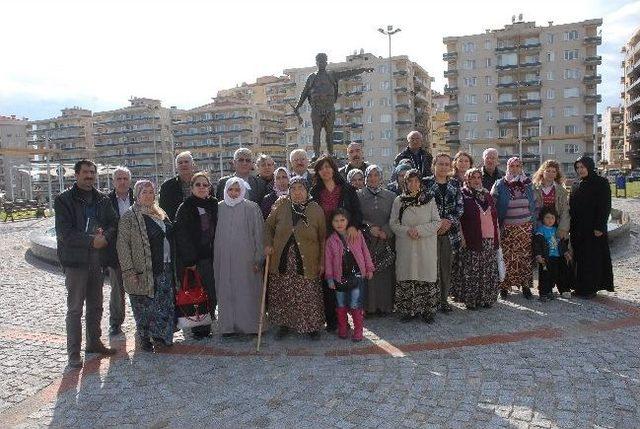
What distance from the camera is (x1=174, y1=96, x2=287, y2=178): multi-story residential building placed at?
97438 millimetres

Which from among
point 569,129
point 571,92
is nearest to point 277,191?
point 569,129

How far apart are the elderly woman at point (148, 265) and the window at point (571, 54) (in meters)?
72.9

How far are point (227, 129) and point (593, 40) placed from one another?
210 ft

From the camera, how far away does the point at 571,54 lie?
6631cm

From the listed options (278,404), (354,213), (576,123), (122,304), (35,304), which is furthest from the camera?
(576,123)

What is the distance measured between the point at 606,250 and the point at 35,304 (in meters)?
8.91

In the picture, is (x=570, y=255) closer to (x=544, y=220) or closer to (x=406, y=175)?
(x=544, y=220)

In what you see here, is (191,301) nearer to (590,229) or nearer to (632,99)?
(590,229)

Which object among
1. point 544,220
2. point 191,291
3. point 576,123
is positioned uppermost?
point 576,123

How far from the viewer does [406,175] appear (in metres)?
6.21

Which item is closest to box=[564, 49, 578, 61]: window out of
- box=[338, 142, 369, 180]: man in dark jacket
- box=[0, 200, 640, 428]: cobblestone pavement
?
box=[0, 200, 640, 428]: cobblestone pavement

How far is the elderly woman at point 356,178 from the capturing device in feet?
21.3

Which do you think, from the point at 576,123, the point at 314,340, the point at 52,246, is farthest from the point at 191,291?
the point at 576,123

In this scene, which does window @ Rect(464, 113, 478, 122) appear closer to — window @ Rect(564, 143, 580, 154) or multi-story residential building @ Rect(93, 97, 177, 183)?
window @ Rect(564, 143, 580, 154)
